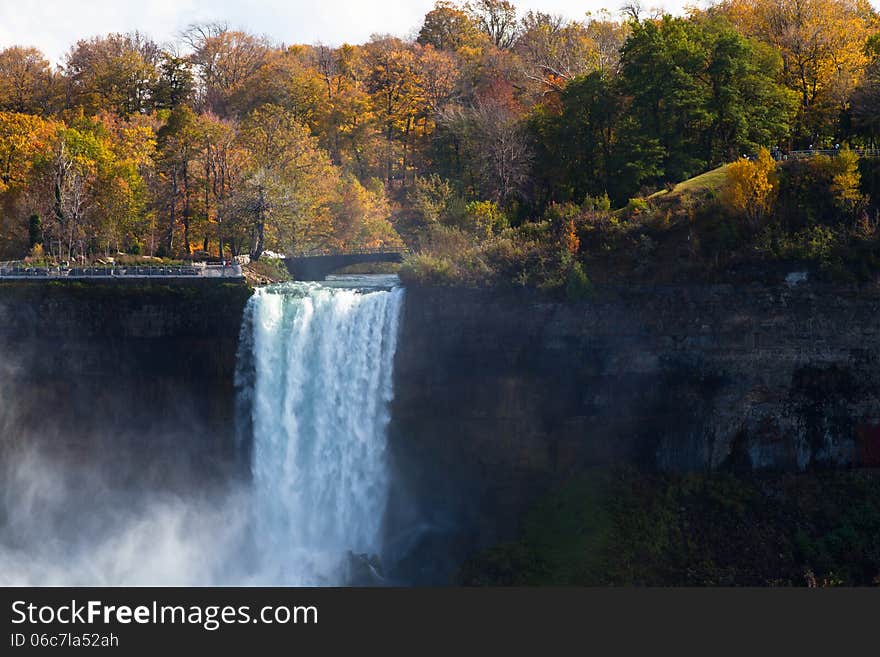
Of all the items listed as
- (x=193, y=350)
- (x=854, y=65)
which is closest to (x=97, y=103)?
(x=193, y=350)

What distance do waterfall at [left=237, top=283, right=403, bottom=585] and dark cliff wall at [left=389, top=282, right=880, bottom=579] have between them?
1.09 meters

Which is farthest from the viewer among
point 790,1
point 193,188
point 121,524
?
point 193,188

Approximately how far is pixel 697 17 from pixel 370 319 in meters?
33.8

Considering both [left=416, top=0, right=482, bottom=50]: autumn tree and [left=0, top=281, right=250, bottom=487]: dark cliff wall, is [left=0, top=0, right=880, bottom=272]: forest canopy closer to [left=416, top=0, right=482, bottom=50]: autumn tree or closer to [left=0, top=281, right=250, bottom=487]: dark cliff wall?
[left=416, top=0, right=482, bottom=50]: autumn tree

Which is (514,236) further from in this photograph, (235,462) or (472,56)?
(472,56)

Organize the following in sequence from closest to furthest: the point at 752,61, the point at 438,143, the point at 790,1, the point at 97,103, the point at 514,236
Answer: the point at 514,236 < the point at 752,61 < the point at 790,1 < the point at 438,143 < the point at 97,103

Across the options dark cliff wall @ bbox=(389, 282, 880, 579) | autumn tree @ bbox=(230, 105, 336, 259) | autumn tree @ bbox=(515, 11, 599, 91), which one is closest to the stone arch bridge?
autumn tree @ bbox=(230, 105, 336, 259)

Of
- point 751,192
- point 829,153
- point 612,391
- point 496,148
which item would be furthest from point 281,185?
point 829,153

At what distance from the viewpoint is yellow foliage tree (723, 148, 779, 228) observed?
47.9 meters

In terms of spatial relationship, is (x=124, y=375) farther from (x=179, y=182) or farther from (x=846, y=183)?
(x=846, y=183)

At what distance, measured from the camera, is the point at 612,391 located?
4597 centimetres

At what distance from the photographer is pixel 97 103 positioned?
83688 millimetres

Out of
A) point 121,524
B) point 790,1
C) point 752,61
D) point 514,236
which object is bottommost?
point 121,524

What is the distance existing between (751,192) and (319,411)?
71.7 ft
